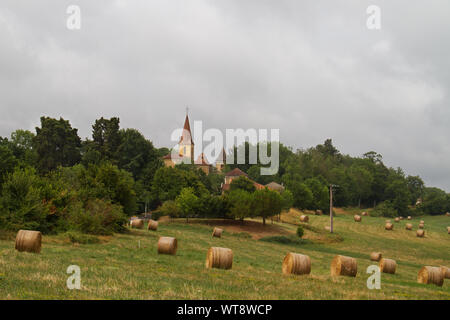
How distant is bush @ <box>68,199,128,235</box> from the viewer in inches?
1176

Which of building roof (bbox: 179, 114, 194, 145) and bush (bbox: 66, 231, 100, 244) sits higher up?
building roof (bbox: 179, 114, 194, 145)

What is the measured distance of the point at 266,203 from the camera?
60.2m

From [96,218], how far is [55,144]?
218ft

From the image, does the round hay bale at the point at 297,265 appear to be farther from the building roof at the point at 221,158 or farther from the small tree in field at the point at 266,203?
the building roof at the point at 221,158

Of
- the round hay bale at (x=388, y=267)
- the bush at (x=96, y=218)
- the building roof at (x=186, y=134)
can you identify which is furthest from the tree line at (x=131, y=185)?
the round hay bale at (x=388, y=267)

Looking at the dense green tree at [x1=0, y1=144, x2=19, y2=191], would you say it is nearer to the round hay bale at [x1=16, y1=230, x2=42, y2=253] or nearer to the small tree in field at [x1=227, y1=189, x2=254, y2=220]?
the small tree in field at [x1=227, y1=189, x2=254, y2=220]

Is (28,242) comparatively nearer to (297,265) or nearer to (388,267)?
(297,265)

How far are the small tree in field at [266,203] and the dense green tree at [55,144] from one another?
49757mm

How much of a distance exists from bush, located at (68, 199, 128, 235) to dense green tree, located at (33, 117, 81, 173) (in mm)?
57653

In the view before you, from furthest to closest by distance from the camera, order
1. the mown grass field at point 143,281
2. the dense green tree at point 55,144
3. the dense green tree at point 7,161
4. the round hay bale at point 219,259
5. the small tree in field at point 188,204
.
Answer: the dense green tree at point 55,144, the small tree in field at point 188,204, the dense green tree at point 7,161, the round hay bale at point 219,259, the mown grass field at point 143,281

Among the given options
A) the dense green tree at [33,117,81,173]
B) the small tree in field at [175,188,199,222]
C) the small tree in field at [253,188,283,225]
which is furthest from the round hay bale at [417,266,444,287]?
the dense green tree at [33,117,81,173]

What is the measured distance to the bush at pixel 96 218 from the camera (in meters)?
29.9

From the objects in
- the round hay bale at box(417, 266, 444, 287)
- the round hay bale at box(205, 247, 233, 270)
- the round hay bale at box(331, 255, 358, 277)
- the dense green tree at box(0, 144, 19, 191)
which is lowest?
the round hay bale at box(417, 266, 444, 287)
